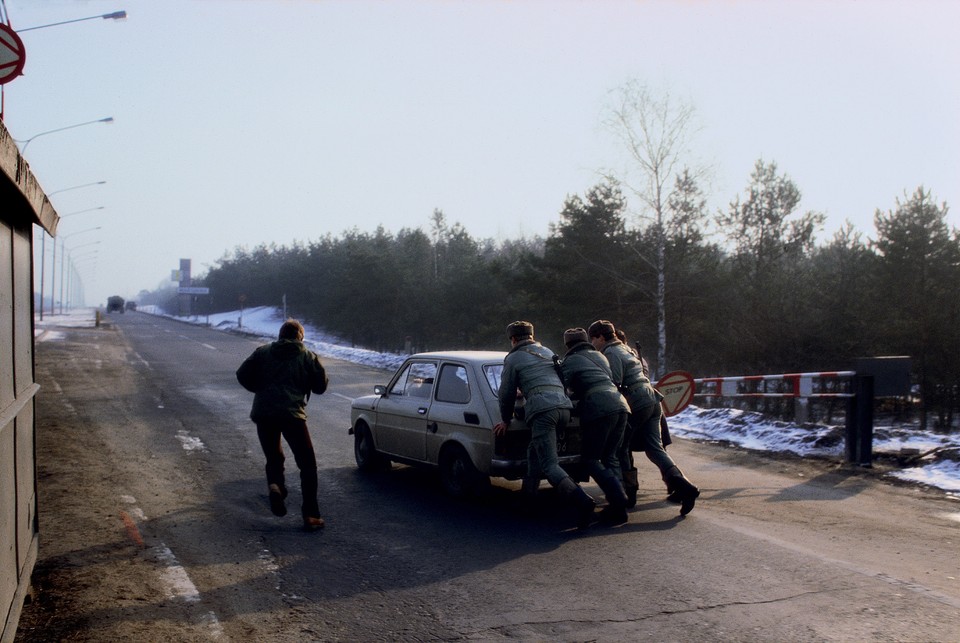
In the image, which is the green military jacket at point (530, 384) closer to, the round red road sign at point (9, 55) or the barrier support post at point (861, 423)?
the barrier support post at point (861, 423)


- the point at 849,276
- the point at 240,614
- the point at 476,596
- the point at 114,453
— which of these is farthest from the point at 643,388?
the point at 849,276

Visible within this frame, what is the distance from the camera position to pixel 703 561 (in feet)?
19.8

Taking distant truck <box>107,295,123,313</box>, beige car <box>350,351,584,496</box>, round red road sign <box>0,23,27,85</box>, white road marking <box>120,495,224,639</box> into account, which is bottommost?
white road marking <box>120,495,224,639</box>

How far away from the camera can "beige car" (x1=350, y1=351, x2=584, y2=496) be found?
25.3 ft

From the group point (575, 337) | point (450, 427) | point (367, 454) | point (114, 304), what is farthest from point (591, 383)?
point (114, 304)

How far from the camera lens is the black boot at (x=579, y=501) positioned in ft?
22.5

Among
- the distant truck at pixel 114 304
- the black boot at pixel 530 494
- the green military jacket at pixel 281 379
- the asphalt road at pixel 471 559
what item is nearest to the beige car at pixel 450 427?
the black boot at pixel 530 494

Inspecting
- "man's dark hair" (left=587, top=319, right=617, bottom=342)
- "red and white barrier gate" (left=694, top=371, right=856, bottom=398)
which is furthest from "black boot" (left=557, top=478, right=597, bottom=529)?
"red and white barrier gate" (left=694, top=371, right=856, bottom=398)

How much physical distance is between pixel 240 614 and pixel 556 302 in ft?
101

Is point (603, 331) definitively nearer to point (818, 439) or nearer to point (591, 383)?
point (591, 383)

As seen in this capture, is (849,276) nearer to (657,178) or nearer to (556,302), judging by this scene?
(657,178)

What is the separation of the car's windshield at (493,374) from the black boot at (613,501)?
147 cm

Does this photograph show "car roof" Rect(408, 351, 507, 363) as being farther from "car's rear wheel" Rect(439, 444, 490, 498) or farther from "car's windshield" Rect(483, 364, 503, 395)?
"car's rear wheel" Rect(439, 444, 490, 498)

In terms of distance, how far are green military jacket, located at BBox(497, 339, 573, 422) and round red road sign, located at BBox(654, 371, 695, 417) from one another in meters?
5.03
